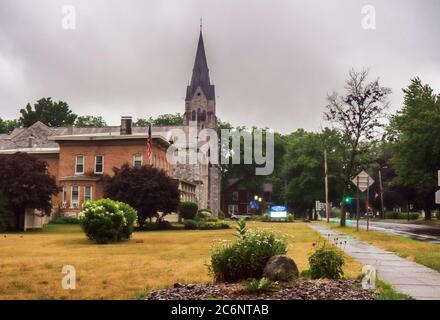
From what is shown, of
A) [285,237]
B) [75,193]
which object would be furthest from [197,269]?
[75,193]

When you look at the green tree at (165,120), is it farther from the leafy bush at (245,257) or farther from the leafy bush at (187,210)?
the leafy bush at (245,257)

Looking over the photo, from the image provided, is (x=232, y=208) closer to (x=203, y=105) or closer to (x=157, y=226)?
(x=203, y=105)

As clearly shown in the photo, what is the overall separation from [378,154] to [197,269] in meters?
92.2

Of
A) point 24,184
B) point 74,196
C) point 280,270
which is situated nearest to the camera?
point 280,270

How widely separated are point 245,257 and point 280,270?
98 cm

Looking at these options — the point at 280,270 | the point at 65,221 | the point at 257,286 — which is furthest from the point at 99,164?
the point at 257,286

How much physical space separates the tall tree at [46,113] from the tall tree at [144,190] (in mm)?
71677

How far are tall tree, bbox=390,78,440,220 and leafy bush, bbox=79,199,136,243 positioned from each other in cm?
2825

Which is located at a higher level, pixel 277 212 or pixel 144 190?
pixel 144 190

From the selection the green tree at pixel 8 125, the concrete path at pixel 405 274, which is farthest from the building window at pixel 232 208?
the concrete path at pixel 405 274

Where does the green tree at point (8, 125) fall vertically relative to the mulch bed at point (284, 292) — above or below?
above

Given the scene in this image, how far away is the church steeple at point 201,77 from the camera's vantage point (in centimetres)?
10456

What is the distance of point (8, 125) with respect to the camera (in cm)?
12156
